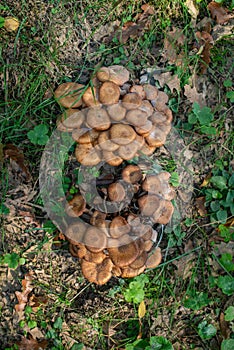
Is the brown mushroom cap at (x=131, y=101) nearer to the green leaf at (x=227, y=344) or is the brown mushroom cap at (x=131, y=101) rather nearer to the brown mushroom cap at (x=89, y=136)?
the brown mushroom cap at (x=89, y=136)

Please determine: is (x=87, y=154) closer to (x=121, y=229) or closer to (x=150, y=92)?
(x=121, y=229)

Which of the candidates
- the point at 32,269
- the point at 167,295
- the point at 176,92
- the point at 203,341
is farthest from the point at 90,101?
the point at 203,341

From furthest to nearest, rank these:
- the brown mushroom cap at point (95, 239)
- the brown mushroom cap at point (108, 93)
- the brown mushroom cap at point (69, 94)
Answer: the brown mushroom cap at point (69, 94) < the brown mushroom cap at point (108, 93) < the brown mushroom cap at point (95, 239)

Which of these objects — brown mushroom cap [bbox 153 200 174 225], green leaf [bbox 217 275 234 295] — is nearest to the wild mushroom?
brown mushroom cap [bbox 153 200 174 225]

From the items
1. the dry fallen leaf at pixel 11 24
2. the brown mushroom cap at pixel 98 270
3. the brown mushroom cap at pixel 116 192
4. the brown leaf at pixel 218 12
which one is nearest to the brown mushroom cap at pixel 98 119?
the brown mushroom cap at pixel 116 192

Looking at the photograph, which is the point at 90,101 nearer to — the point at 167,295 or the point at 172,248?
the point at 172,248

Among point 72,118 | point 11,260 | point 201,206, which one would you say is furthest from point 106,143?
point 11,260
